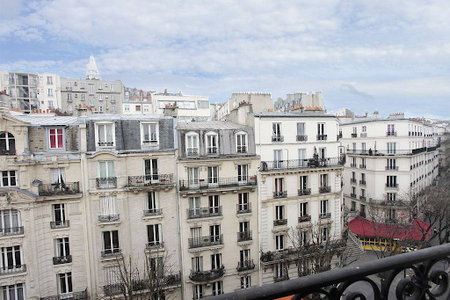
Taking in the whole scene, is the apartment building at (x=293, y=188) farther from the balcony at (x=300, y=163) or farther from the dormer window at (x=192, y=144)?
the dormer window at (x=192, y=144)

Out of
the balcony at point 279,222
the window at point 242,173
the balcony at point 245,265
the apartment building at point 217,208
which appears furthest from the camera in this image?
the balcony at point 279,222

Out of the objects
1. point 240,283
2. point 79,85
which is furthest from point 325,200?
point 79,85

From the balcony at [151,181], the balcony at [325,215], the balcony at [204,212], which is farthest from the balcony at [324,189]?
the balcony at [151,181]

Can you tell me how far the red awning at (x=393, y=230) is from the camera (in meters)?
26.9

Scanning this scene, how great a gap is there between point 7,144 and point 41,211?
191 inches

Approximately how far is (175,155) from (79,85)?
4823 cm

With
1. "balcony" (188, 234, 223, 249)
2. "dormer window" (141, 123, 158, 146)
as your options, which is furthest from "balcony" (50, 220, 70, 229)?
"balcony" (188, 234, 223, 249)

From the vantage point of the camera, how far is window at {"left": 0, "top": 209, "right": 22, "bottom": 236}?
673 inches

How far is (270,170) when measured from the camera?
73.3 ft

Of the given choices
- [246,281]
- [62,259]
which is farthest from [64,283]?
[246,281]

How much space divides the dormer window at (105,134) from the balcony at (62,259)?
7.93 meters

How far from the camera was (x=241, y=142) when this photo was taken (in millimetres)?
22156

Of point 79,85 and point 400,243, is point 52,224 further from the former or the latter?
point 79,85

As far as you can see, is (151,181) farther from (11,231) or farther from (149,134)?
(11,231)
